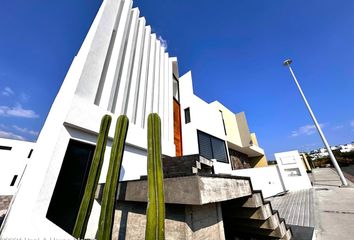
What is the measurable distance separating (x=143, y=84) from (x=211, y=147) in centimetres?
560

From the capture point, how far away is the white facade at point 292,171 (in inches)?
390

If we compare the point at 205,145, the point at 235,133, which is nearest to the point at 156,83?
the point at 205,145

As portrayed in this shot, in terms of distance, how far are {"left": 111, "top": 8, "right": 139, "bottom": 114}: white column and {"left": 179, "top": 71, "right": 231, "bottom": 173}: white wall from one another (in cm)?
437

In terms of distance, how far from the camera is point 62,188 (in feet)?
9.30

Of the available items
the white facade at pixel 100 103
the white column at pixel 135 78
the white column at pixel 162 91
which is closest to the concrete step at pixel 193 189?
the white facade at pixel 100 103

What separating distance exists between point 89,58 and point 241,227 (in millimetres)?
5363

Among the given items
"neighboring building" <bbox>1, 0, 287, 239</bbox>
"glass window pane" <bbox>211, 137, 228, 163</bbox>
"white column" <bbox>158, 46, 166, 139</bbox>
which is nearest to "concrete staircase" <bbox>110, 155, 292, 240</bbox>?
"neighboring building" <bbox>1, 0, 287, 239</bbox>

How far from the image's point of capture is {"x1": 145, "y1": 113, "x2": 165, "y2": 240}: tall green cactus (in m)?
1.27

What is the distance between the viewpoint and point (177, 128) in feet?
27.1

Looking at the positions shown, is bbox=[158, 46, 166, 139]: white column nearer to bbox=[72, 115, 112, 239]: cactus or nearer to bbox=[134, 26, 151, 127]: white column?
bbox=[134, 26, 151, 127]: white column

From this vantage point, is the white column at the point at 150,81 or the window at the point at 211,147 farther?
the window at the point at 211,147

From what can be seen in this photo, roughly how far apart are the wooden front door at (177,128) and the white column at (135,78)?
3.27 meters

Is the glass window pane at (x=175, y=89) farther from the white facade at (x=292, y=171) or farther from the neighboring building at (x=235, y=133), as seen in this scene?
the white facade at (x=292, y=171)

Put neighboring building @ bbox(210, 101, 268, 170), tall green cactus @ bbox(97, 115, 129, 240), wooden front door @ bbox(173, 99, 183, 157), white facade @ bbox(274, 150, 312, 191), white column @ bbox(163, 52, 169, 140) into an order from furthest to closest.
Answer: neighboring building @ bbox(210, 101, 268, 170) → white facade @ bbox(274, 150, 312, 191) → wooden front door @ bbox(173, 99, 183, 157) → white column @ bbox(163, 52, 169, 140) → tall green cactus @ bbox(97, 115, 129, 240)
